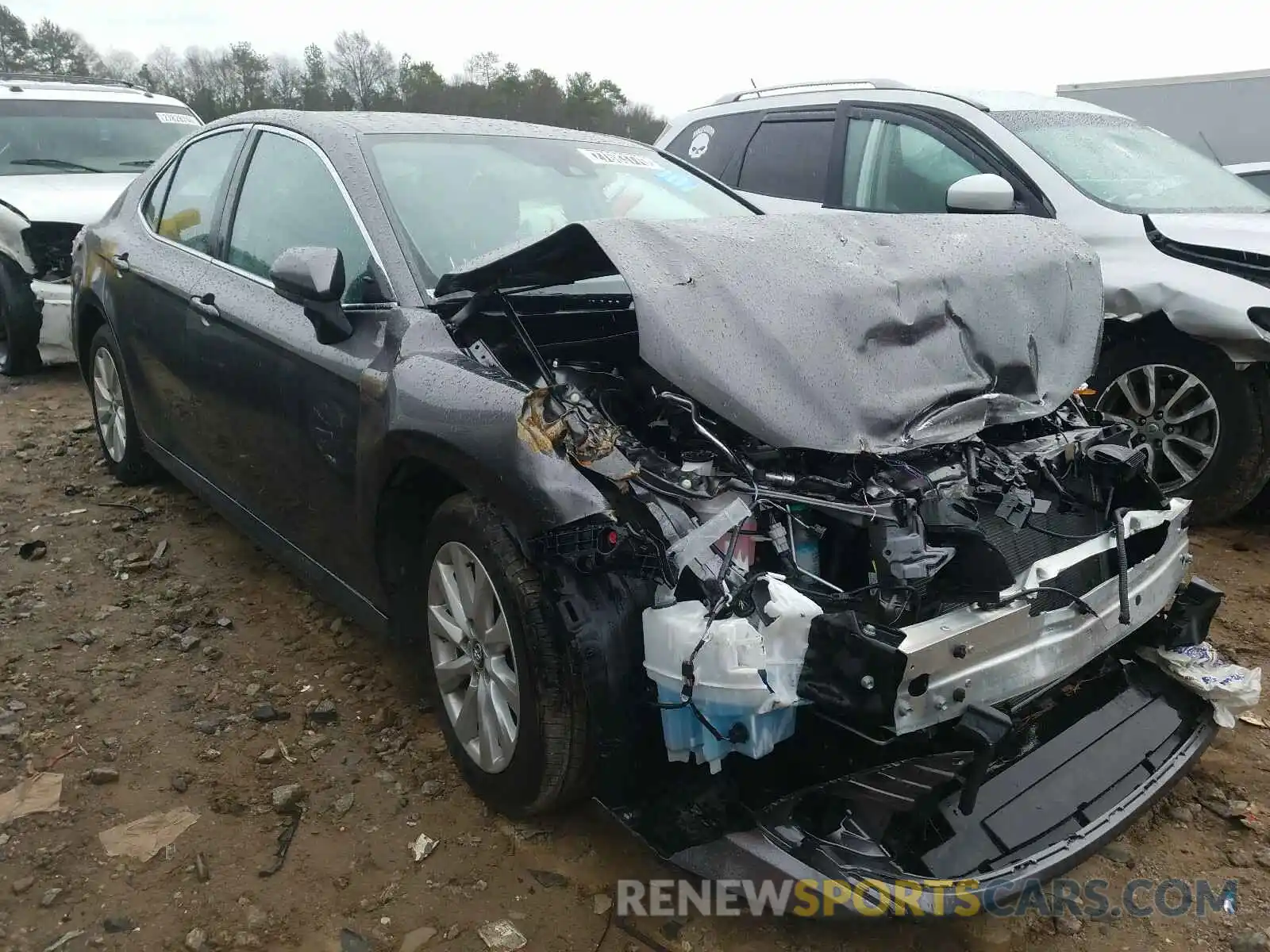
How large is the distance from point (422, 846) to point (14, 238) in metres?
6.27

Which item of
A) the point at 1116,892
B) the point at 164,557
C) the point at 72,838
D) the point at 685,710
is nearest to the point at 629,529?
the point at 685,710

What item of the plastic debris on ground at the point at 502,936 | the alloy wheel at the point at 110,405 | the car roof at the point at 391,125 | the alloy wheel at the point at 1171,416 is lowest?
the plastic debris on ground at the point at 502,936

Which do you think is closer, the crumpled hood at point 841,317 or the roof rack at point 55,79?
the crumpled hood at point 841,317

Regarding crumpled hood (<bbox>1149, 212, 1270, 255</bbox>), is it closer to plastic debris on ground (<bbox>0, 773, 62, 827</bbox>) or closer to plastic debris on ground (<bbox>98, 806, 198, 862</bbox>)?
plastic debris on ground (<bbox>98, 806, 198, 862</bbox>)

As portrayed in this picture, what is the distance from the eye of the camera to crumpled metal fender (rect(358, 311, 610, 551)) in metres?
2.04

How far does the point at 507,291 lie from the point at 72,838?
1.80 metres

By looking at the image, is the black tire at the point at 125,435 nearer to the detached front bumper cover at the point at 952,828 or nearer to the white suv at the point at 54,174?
the white suv at the point at 54,174

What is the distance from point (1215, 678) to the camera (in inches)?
97.8

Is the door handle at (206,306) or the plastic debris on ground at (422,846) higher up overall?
the door handle at (206,306)

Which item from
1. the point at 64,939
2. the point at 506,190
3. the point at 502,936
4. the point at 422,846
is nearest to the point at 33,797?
the point at 64,939

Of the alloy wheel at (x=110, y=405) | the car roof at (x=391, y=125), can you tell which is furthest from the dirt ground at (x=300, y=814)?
the car roof at (x=391, y=125)

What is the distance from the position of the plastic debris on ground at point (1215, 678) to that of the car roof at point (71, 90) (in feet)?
29.7

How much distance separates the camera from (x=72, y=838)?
95.7 inches

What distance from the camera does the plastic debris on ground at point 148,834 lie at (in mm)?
2393
